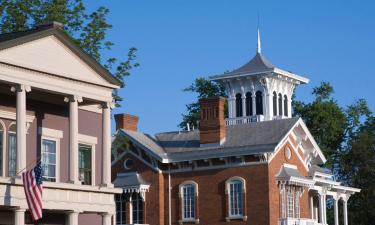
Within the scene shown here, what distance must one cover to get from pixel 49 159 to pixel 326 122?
44.3 metres

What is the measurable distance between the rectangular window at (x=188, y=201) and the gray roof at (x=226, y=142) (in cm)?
172

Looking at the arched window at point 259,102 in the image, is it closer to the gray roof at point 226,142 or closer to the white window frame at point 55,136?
the gray roof at point 226,142

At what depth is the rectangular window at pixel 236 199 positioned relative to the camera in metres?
54.9

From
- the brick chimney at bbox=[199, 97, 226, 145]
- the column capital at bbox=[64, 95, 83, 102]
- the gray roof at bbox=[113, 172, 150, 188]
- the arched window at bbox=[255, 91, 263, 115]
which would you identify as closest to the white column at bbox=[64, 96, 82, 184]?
the column capital at bbox=[64, 95, 83, 102]

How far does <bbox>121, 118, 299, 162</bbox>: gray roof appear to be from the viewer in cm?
5472

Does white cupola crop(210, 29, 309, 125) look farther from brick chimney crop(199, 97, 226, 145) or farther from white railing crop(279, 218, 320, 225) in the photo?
white railing crop(279, 218, 320, 225)

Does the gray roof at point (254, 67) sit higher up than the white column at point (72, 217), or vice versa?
the gray roof at point (254, 67)

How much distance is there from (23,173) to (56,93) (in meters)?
4.27

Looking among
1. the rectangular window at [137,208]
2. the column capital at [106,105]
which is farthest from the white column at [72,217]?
the rectangular window at [137,208]

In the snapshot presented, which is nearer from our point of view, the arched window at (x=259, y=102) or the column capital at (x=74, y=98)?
the column capital at (x=74, y=98)

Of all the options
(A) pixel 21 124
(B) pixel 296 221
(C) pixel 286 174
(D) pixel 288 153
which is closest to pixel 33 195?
(A) pixel 21 124

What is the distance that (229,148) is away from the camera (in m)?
55.1

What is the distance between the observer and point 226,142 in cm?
5716

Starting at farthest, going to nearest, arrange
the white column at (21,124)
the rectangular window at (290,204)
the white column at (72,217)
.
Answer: the rectangular window at (290,204), the white column at (72,217), the white column at (21,124)
